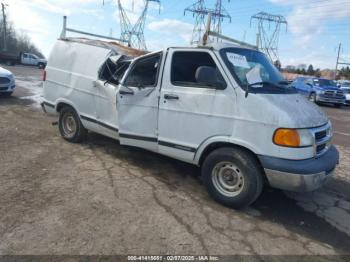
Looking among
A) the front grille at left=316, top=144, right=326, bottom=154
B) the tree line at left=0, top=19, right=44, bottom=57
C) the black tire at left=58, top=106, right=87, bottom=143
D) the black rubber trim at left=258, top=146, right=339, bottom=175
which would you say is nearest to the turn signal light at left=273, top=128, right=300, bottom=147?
the black rubber trim at left=258, top=146, right=339, bottom=175

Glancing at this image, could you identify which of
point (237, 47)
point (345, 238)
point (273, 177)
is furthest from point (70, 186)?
point (345, 238)

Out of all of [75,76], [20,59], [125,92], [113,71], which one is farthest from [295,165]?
[20,59]

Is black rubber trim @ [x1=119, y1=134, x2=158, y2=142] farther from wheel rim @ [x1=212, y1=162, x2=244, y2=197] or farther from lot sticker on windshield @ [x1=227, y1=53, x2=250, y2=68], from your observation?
lot sticker on windshield @ [x1=227, y1=53, x2=250, y2=68]

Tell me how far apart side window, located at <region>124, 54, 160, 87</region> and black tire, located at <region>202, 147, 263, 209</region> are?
59.7 inches

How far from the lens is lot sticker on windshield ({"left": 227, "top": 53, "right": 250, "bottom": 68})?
175 inches

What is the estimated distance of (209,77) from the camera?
432 centimetres

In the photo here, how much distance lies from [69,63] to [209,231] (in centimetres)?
453

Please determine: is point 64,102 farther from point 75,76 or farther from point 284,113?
point 284,113

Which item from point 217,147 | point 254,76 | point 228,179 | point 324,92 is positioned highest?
point 254,76

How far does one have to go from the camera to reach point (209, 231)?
→ 380 cm

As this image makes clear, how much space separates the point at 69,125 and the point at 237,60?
399 cm

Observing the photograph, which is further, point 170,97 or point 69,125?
point 69,125

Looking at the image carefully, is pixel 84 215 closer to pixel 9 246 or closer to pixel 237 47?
pixel 9 246

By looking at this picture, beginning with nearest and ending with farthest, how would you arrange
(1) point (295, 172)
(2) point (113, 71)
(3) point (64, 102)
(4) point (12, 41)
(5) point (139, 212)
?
1. (1) point (295, 172)
2. (5) point (139, 212)
3. (2) point (113, 71)
4. (3) point (64, 102)
5. (4) point (12, 41)
